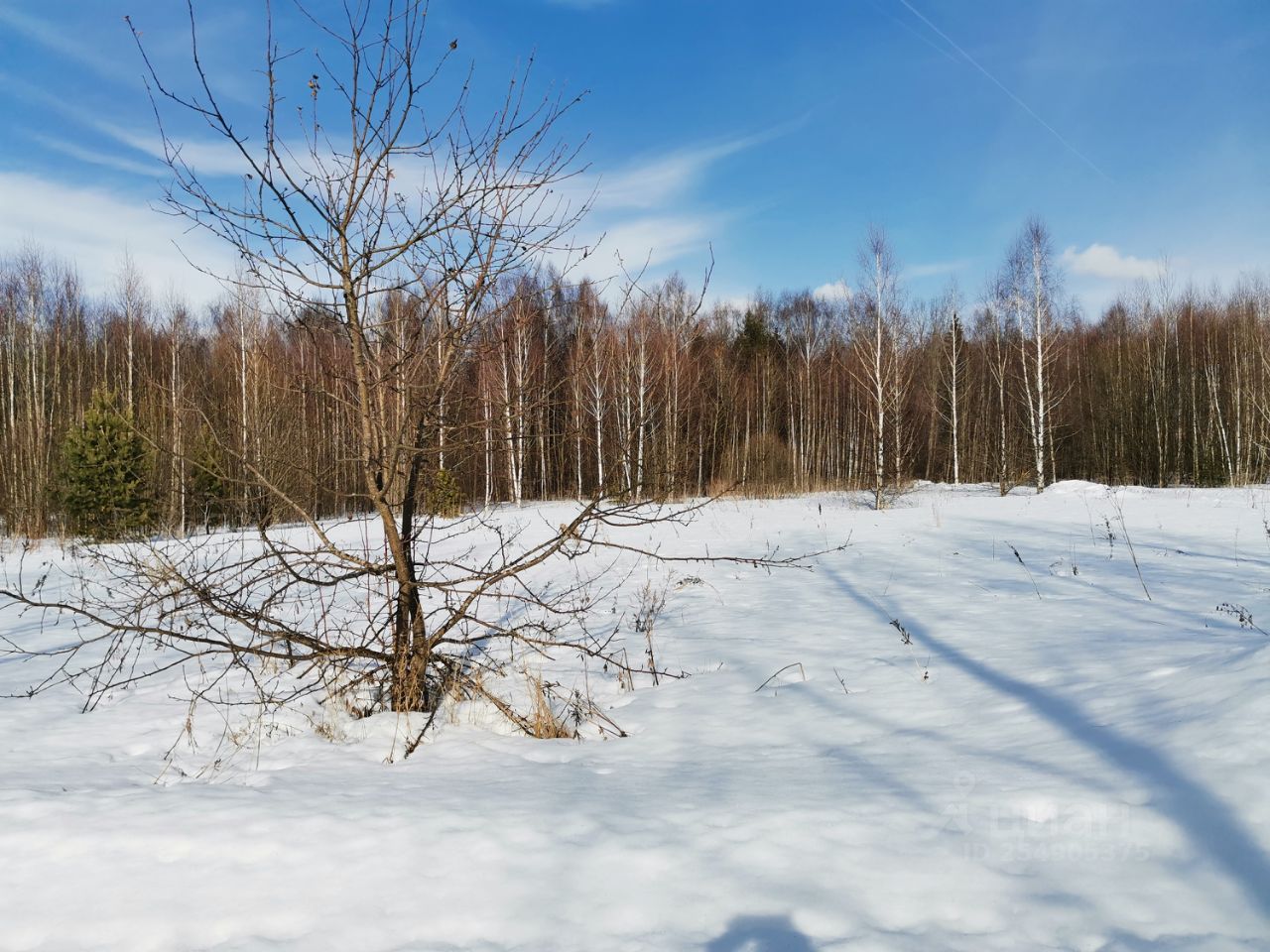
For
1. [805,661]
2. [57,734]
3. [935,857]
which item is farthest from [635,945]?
[57,734]

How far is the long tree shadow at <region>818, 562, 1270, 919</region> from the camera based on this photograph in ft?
5.51

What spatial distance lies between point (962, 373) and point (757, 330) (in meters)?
9.73

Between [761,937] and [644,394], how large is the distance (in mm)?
6343

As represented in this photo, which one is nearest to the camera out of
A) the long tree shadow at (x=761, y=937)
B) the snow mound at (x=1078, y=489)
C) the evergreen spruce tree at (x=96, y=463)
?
the long tree shadow at (x=761, y=937)

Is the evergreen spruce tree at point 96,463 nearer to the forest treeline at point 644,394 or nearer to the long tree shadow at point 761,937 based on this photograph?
the forest treeline at point 644,394

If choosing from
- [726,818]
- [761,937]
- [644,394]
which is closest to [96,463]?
[644,394]

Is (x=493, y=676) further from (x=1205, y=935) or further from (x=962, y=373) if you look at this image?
(x=962, y=373)

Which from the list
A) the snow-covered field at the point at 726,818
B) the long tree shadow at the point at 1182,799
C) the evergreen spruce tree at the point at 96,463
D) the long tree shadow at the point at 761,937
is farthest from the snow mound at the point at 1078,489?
the evergreen spruce tree at the point at 96,463

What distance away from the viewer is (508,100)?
3.21 m

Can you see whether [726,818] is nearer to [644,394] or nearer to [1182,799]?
[1182,799]

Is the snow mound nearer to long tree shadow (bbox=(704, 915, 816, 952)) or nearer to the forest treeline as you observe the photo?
the forest treeline

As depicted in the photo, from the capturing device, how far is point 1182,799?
199cm

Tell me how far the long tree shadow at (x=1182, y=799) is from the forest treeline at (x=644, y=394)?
1.89m

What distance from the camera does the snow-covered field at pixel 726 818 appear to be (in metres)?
1.73
